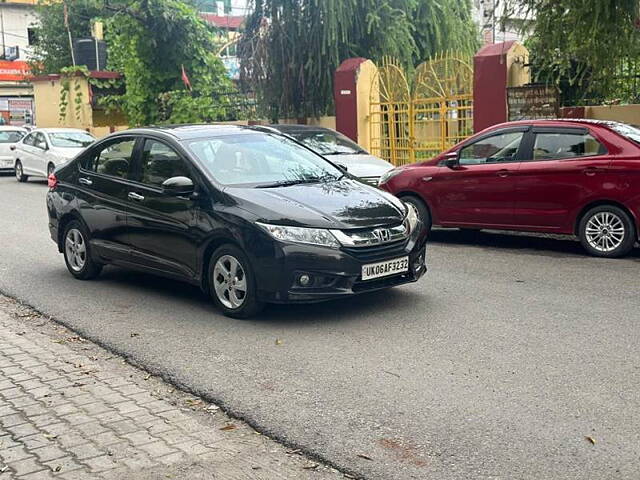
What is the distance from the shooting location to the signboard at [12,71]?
2173 inches

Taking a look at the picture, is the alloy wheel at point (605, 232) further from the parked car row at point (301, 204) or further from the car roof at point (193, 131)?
the car roof at point (193, 131)

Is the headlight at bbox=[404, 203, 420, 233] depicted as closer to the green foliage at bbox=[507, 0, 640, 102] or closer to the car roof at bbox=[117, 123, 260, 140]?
the car roof at bbox=[117, 123, 260, 140]

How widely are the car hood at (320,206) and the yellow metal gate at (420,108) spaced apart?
36.5 ft

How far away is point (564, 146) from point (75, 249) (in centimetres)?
597

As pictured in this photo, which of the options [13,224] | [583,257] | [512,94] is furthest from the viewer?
[512,94]

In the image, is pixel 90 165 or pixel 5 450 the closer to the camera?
pixel 5 450

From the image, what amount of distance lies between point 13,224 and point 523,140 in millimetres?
8550

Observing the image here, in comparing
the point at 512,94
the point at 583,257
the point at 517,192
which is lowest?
the point at 583,257

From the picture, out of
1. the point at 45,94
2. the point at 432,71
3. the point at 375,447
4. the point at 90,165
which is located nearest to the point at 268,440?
the point at 375,447

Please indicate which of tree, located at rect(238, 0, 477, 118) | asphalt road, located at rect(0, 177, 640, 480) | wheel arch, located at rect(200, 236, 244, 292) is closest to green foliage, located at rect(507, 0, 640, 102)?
asphalt road, located at rect(0, 177, 640, 480)

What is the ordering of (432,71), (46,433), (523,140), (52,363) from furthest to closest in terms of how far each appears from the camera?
(432,71)
(523,140)
(52,363)
(46,433)

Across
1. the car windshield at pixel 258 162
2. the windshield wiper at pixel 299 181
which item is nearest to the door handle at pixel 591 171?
the car windshield at pixel 258 162

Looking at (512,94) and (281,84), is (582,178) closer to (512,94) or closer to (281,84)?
(512,94)

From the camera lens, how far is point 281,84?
2353 centimetres
